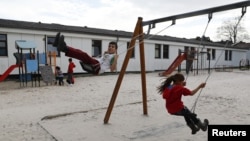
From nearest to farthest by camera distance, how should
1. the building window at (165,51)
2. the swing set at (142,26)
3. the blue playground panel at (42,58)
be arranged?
the swing set at (142,26), the blue playground panel at (42,58), the building window at (165,51)

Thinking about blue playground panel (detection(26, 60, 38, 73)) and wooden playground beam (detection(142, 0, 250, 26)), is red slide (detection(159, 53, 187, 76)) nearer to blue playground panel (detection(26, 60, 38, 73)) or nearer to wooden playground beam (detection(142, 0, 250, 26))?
blue playground panel (detection(26, 60, 38, 73))

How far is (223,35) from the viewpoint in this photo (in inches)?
2030

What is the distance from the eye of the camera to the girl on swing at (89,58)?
4.74m

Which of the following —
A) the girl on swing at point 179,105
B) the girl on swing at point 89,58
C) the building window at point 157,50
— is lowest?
the girl on swing at point 179,105

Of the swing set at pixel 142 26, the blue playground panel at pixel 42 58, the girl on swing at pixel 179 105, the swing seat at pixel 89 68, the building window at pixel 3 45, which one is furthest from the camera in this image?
the building window at pixel 3 45

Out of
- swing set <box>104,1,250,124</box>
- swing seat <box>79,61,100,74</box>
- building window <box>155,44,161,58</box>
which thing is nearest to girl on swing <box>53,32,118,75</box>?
swing seat <box>79,61,100,74</box>

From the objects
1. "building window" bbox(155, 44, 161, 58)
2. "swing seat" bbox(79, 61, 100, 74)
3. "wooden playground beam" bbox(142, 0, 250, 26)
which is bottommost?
"swing seat" bbox(79, 61, 100, 74)

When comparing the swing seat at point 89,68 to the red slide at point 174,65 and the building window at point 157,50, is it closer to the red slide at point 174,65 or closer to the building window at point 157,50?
the red slide at point 174,65

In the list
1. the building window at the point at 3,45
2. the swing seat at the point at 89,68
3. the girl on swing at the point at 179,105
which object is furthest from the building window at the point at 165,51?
the girl on swing at the point at 179,105

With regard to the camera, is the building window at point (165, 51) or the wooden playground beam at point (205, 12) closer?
the wooden playground beam at point (205, 12)

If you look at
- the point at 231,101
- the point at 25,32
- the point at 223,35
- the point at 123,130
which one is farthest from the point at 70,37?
the point at 223,35

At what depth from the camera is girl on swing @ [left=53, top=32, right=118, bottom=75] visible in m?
4.74

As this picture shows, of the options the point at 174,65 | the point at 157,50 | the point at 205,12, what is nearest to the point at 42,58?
the point at 174,65

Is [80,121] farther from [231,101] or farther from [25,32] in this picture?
[25,32]
